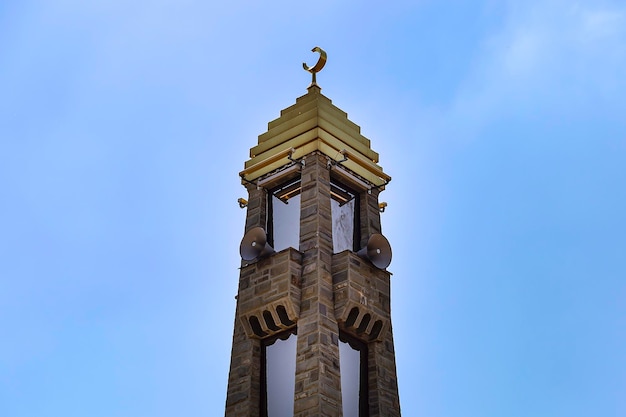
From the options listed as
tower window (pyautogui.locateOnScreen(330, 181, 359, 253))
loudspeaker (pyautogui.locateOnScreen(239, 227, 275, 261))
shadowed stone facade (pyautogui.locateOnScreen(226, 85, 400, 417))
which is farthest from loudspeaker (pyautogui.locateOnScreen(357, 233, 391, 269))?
loudspeaker (pyautogui.locateOnScreen(239, 227, 275, 261))

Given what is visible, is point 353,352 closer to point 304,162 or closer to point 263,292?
point 263,292

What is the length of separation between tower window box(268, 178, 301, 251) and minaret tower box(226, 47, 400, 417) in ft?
0.14

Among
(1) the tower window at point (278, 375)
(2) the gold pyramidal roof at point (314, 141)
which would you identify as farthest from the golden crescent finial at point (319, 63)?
(1) the tower window at point (278, 375)

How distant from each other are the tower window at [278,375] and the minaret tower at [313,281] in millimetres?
28

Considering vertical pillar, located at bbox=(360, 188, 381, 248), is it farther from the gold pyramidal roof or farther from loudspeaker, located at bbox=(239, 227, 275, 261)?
loudspeaker, located at bbox=(239, 227, 275, 261)

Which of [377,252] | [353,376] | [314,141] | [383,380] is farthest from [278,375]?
[314,141]

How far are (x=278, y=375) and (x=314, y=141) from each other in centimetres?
748

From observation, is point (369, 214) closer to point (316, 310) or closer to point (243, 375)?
point (316, 310)

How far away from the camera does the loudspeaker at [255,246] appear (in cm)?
3572

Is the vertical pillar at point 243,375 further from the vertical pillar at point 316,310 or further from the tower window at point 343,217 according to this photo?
the tower window at point 343,217

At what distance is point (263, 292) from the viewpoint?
115 ft

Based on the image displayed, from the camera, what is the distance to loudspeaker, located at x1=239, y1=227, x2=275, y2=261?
35719mm

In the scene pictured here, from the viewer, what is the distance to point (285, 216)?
123 ft

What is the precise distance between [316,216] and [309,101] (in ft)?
16.1
